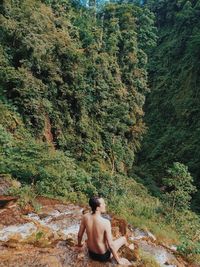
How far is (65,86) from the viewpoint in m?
23.7

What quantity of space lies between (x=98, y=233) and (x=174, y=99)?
123 ft

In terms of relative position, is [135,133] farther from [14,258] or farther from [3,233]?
[14,258]

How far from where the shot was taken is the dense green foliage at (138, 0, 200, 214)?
35688 millimetres

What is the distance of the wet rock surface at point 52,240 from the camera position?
6.81 meters

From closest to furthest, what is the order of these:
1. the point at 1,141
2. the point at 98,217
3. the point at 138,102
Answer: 1. the point at 98,217
2. the point at 1,141
3. the point at 138,102

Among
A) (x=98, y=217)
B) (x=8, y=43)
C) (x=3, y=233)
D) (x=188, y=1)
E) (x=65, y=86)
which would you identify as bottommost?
(x=3, y=233)

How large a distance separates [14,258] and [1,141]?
353 inches

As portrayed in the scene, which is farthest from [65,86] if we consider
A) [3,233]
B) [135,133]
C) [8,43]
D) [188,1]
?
[188,1]

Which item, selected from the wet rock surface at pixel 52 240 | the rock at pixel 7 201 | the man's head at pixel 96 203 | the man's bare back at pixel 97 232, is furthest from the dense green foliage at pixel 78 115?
the man's head at pixel 96 203

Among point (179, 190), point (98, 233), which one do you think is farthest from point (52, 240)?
point (179, 190)

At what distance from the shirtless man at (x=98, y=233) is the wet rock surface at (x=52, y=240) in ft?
0.54

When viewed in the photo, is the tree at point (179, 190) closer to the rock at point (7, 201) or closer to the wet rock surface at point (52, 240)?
the wet rock surface at point (52, 240)

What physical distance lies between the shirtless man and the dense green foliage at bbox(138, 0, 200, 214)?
22.5 meters

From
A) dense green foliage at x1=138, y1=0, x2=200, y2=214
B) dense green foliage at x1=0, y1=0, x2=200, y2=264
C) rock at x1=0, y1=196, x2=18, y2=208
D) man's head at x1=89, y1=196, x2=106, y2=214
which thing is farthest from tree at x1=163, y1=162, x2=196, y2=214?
man's head at x1=89, y1=196, x2=106, y2=214
